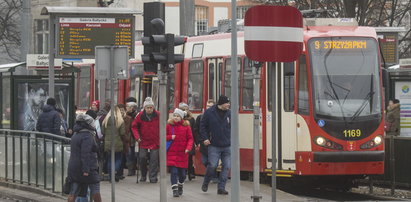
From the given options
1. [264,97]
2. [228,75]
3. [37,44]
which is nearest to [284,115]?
[264,97]

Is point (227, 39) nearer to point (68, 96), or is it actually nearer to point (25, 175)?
point (68, 96)

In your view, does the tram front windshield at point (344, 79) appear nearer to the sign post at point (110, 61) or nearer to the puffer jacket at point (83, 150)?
the sign post at point (110, 61)

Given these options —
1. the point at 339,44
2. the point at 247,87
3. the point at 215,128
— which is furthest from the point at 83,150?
the point at 247,87

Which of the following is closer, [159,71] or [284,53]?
[284,53]

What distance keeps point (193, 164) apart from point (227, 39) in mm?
2658

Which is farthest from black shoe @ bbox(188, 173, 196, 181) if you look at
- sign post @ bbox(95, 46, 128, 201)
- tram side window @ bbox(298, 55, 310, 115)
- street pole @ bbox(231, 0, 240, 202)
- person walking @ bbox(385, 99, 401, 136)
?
person walking @ bbox(385, 99, 401, 136)

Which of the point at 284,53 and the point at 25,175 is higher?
the point at 284,53

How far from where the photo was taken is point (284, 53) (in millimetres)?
11164

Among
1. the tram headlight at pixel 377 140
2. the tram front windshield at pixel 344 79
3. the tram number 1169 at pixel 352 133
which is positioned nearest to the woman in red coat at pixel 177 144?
the tram front windshield at pixel 344 79

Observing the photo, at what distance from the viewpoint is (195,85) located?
78.9 ft

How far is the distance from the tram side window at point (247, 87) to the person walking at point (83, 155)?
24.7 feet

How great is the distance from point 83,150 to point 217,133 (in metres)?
4.65

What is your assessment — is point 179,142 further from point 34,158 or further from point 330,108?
point 330,108

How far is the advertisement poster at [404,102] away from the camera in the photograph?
25125 millimetres
